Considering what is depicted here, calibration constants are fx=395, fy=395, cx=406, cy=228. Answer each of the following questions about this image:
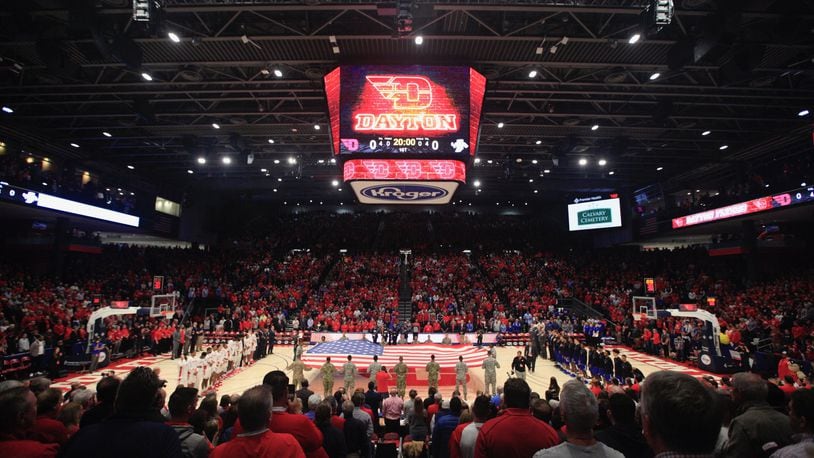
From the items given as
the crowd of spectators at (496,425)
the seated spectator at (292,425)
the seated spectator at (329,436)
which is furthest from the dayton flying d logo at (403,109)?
the seated spectator at (292,425)

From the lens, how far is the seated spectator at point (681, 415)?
1.73 meters

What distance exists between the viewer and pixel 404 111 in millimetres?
12273

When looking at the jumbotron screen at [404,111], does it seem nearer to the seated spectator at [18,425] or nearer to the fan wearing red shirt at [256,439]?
the seated spectator at [18,425]

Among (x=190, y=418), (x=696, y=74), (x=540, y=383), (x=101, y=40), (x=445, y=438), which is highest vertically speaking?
(x=696, y=74)

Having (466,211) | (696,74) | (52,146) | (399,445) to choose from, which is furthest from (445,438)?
(466,211)

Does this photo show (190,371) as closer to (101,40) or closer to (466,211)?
(101,40)

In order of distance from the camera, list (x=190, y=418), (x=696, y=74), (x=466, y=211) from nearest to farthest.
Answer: (x=190, y=418) → (x=696, y=74) → (x=466, y=211)

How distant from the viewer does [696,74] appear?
14.9 meters

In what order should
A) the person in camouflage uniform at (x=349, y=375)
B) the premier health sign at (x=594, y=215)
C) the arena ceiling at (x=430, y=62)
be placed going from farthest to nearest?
the premier health sign at (x=594, y=215) < the person in camouflage uniform at (x=349, y=375) < the arena ceiling at (x=430, y=62)

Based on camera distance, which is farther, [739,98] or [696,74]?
[739,98]

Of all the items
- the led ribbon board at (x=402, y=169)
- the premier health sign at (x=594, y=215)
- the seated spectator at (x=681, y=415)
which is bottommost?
the seated spectator at (x=681, y=415)

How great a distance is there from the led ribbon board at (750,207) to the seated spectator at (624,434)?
2259 cm

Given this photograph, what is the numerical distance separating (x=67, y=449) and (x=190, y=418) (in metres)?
3.24

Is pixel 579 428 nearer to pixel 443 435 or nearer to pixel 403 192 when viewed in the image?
pixel 443 435
